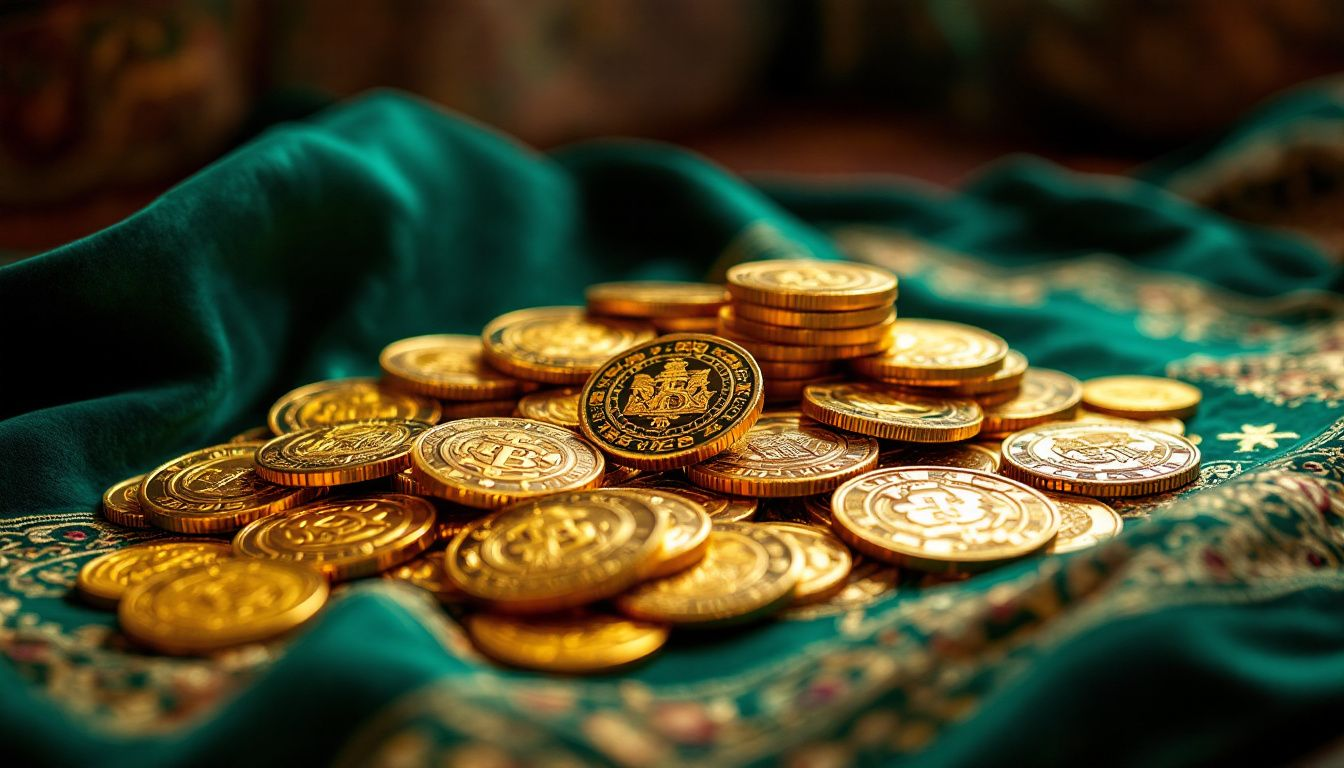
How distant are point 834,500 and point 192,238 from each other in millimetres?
992

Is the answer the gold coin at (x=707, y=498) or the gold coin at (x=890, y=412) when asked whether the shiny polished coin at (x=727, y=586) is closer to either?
the gold coin at (x=707, y=498)

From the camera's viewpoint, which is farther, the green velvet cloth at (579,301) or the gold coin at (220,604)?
the gold coin at (220,604)

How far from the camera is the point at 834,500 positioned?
1.27 meters

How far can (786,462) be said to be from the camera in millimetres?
1364

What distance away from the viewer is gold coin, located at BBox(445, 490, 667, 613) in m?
1.05

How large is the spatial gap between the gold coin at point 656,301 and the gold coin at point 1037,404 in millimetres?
453

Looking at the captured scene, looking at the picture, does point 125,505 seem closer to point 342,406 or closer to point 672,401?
point 342,406

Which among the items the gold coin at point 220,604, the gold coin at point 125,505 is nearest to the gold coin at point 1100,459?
the gold coin at point 220,604

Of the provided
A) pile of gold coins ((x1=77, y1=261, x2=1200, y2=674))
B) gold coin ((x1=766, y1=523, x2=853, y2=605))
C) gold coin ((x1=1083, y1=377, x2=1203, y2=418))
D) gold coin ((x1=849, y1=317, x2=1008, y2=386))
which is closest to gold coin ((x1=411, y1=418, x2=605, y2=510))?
pile of gold coins ((x1=77, y1=261, x2=1200, y2=674))

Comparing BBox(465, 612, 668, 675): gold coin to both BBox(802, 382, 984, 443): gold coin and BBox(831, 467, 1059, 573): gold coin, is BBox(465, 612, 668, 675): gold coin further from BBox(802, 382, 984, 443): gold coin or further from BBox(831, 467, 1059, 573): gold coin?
BBox(802, 382, 984, 443): gold coin

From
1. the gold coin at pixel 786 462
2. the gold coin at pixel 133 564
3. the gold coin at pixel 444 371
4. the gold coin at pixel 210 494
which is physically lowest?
the gold coin at pixel 133 564

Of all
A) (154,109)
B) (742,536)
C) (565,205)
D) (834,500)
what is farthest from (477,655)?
(154,109)

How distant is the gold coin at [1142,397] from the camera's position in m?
1.69

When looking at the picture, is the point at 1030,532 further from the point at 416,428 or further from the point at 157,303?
the point at 157,303
